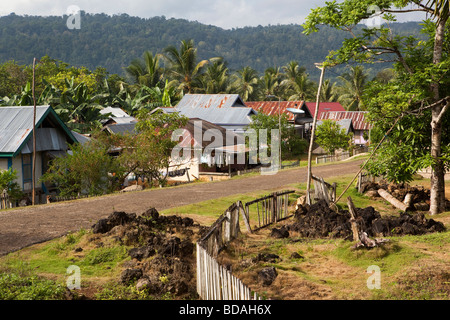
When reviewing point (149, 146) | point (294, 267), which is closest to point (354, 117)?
point (149, 146)

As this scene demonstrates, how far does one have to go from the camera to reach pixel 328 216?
14.6 m

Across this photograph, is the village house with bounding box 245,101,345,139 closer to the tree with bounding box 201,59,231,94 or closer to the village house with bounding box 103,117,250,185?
the tree with bounding box 201,59,231,94

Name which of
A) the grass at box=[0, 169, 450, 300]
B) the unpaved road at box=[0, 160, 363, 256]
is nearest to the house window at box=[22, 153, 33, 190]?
the unpaved road at box=[0, 160, 363, 256]

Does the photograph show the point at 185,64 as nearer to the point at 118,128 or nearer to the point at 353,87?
the point at 118,128

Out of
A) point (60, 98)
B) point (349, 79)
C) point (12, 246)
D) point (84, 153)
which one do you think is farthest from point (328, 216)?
point (349, 79)

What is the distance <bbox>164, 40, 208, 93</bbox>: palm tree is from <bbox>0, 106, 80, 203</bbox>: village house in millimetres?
34177

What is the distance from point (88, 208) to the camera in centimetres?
1802

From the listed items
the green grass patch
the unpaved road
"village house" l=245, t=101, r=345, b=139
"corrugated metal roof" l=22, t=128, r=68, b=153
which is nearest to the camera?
the green grass patch

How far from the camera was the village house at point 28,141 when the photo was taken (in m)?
25.8

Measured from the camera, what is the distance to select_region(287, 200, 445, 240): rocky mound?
13492mm

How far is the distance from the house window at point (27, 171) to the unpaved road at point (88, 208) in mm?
8148

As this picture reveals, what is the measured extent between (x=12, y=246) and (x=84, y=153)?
1439 cm

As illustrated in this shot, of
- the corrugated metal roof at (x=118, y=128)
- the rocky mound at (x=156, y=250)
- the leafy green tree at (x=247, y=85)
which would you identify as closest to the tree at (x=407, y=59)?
the rocky mound at (x=156, y=250)
